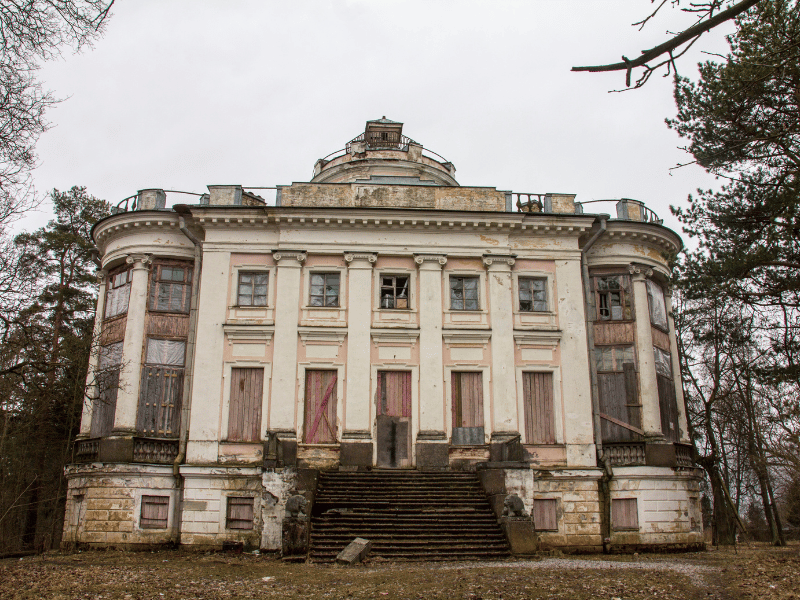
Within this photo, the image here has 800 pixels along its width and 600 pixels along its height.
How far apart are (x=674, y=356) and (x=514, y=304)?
5963 millimetres

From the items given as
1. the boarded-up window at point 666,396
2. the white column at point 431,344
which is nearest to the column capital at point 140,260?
the white column at point 431,344

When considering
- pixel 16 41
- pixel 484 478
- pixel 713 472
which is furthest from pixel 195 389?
pixel 713 472

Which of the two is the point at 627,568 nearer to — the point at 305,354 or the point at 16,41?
the point at 305,354

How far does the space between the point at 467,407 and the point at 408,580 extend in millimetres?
9117

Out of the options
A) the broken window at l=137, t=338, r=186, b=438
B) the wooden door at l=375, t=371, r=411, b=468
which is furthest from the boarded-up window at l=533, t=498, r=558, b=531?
the broken window at l=137, t=338, r=186, b=438

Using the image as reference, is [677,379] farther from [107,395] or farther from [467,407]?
[107,395]

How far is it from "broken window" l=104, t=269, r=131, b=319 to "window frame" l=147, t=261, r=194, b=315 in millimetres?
765

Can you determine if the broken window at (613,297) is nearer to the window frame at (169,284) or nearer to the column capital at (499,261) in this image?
the column capital at (499,261)

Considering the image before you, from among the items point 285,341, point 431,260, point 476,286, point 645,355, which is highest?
point 431,260

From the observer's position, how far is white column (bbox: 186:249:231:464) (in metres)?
19.5

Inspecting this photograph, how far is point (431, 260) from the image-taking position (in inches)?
836

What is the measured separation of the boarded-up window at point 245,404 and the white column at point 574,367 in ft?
28.8

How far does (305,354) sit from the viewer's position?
20.4 meters

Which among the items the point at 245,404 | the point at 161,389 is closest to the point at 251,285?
the point at 245,404
